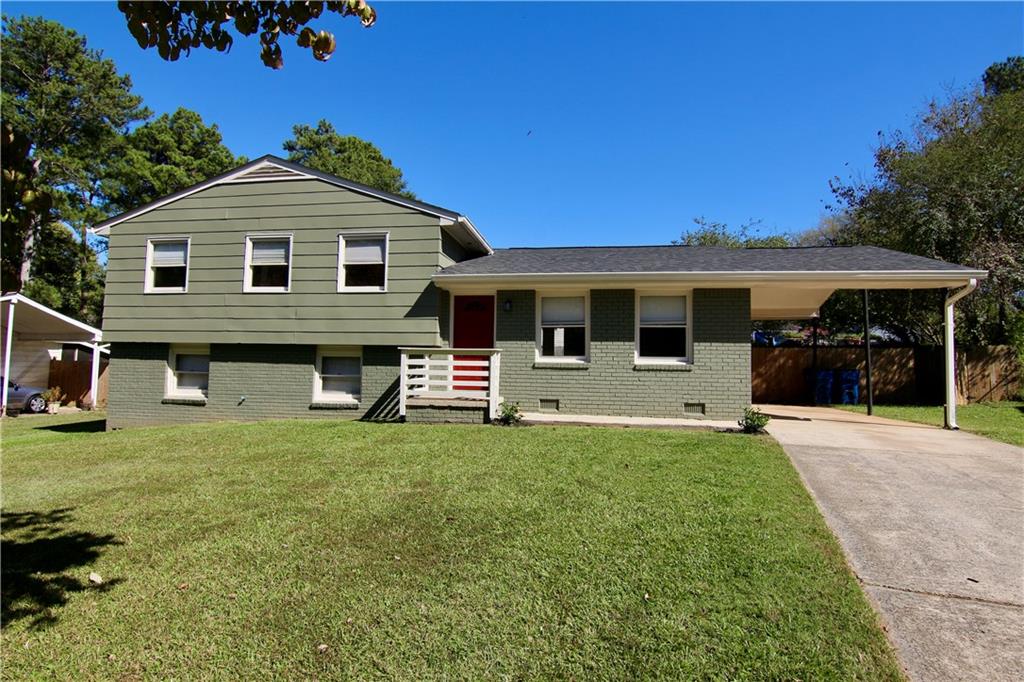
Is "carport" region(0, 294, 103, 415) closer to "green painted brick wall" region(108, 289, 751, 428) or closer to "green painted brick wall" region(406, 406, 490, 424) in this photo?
"green painted brick wall" region(108, 289, 751, 428)

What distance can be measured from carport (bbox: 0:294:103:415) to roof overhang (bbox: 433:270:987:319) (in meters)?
15.4

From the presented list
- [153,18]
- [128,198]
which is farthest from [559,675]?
[128,198]

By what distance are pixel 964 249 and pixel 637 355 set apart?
1254cm

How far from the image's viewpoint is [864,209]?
18.1 metres

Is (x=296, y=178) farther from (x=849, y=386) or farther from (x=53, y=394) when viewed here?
(x=53, y=394)

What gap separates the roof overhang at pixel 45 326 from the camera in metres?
17.2

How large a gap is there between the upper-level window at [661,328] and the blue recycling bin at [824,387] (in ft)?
23.7

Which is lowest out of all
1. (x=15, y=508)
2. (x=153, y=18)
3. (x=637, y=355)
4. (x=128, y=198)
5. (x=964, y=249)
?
(x=15, y=508)

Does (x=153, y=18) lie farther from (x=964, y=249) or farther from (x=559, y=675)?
(x=964, y=249)

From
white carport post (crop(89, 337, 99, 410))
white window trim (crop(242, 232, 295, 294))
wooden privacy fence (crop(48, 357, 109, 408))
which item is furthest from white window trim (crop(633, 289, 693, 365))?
wooden privacy fence (crop(48, 357, 109, 408))

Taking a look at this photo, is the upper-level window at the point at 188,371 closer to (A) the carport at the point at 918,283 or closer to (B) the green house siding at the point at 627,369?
(B) the green house siding at the point at 627,369

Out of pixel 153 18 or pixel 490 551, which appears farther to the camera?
pixel 490 551

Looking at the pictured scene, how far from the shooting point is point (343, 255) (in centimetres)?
1084

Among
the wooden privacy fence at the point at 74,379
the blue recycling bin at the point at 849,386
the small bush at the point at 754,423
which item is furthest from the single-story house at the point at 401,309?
the wooden privacy fence at the point at 74,379
